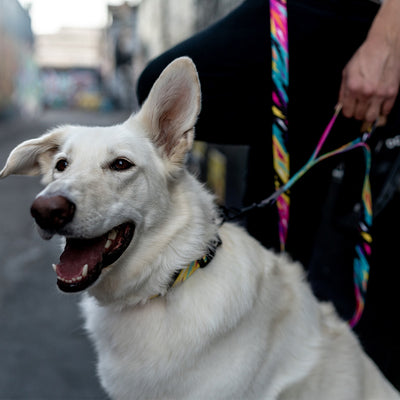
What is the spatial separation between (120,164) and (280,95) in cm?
70

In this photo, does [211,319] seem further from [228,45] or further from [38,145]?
[228,45]

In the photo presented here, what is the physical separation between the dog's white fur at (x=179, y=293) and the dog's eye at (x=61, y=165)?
20 mm

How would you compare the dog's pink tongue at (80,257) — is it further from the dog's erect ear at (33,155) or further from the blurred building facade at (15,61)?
the blurred building facade at (15,61)

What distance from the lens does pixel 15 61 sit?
59.8ft

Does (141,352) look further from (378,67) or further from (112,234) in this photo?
(378,67)

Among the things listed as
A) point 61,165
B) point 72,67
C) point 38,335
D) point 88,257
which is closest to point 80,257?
point 88,257

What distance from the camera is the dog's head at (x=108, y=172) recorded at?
1.21 metres

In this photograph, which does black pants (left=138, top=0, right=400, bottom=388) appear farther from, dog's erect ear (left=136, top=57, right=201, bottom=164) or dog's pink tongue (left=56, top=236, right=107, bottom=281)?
dog's pink tongue (left=56, top=236, right=107, bottom=281)

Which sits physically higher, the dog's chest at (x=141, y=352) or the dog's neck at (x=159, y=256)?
the dog's neck at (x=159, y=256)

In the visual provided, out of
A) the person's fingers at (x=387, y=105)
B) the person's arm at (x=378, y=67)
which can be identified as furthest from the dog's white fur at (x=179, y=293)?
the person's fingers at (x=387, y=105)

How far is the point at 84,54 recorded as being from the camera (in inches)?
2427

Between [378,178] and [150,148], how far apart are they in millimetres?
1196

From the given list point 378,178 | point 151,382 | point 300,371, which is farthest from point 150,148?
point 378,178

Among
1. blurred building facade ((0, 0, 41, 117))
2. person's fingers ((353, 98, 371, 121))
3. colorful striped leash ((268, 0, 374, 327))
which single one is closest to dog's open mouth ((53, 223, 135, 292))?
colorful striped leash ((268, 0, 374, 327))
